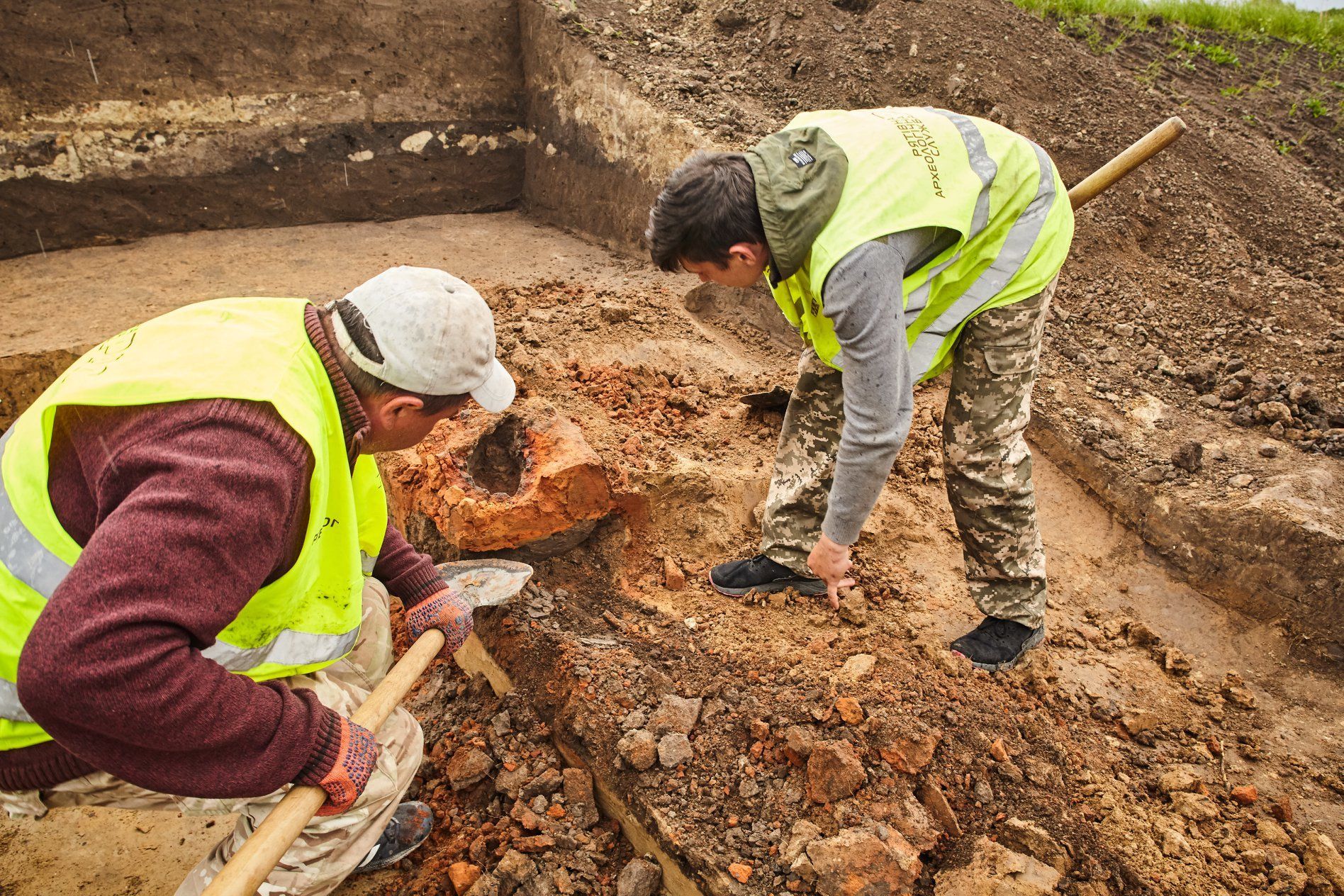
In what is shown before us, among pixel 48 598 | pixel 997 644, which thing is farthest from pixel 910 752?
pixel 48 598

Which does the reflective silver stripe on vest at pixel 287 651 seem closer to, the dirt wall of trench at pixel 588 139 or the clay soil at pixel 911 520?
the clay soil at pixel 911 520

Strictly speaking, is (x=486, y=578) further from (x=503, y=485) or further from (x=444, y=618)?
(x=503, y=485)

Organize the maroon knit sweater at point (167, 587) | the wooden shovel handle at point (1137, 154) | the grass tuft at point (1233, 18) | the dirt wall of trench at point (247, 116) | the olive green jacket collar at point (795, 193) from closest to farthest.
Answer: the maroon knit sweater at point (167, 587) < the olive green jacket collar at point (795, 193) < the wooden shovel handle at point (1137, 154) < the dirt wall of trench at point (247, 116) < the grass tuft at point (1233, 18)

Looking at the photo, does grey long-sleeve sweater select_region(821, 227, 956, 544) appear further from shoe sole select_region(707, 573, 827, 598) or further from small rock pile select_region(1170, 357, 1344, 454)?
small rock pile select_region(1170, 357, 1344, 454)

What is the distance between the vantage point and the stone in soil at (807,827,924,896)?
1.76 m

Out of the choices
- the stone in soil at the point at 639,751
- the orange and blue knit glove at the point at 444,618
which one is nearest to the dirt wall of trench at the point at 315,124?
the stone in soil at the point at 639,751

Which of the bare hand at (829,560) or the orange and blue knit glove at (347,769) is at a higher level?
the bare hand at (829,560)

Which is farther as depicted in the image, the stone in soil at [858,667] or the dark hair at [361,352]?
the stone in soil at [858,667]

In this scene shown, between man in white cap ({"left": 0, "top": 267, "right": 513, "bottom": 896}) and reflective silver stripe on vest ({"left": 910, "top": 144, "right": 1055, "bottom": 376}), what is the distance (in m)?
1.16

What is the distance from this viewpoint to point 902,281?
1.86 meters

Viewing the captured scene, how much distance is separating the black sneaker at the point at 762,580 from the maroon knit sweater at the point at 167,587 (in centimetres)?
154

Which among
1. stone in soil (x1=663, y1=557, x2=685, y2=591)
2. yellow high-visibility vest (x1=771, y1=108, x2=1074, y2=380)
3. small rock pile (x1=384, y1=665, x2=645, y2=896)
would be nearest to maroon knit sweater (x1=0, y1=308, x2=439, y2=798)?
small rock pile (x1=384, y1=665, x2=645, y2=896)

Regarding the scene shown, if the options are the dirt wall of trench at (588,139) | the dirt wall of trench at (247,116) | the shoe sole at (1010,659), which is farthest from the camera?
the dirt wall of trench at (588,139)

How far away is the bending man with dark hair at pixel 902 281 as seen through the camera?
71.1 inches
